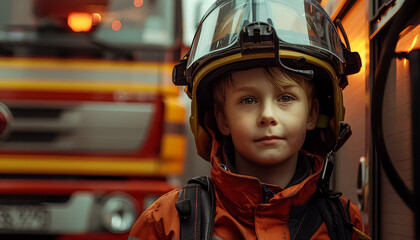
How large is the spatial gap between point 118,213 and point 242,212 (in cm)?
185

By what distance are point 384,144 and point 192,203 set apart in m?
0.61

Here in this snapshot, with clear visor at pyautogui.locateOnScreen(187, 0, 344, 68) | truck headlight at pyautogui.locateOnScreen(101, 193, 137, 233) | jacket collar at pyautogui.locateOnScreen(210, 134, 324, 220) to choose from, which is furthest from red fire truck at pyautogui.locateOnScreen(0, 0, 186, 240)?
jacket collar at pyautogui.locateOnScreen(210, 134, 324, 220)

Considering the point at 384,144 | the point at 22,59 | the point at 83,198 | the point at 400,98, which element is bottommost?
the point at 83,198

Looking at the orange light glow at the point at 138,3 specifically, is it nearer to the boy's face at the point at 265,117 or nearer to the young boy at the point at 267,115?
the young boy at the point at 267,115

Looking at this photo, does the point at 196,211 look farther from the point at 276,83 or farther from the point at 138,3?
the point at 138,3

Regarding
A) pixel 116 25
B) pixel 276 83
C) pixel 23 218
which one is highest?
pixel 116 25

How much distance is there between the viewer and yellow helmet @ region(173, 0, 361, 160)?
1.58 m

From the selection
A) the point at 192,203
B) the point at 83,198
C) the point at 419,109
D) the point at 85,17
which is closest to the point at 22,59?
the point at 85,17

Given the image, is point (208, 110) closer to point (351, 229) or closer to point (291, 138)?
point (291, 138)

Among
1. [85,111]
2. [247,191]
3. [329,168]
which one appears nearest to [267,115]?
[247,191]

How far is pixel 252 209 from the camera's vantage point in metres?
1.55

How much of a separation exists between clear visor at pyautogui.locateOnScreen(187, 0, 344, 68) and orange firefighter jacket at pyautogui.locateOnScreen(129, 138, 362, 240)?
14.3 inches

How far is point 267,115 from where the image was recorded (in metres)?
1.56

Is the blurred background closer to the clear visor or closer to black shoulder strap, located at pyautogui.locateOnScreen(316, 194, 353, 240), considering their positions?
the clear visor
